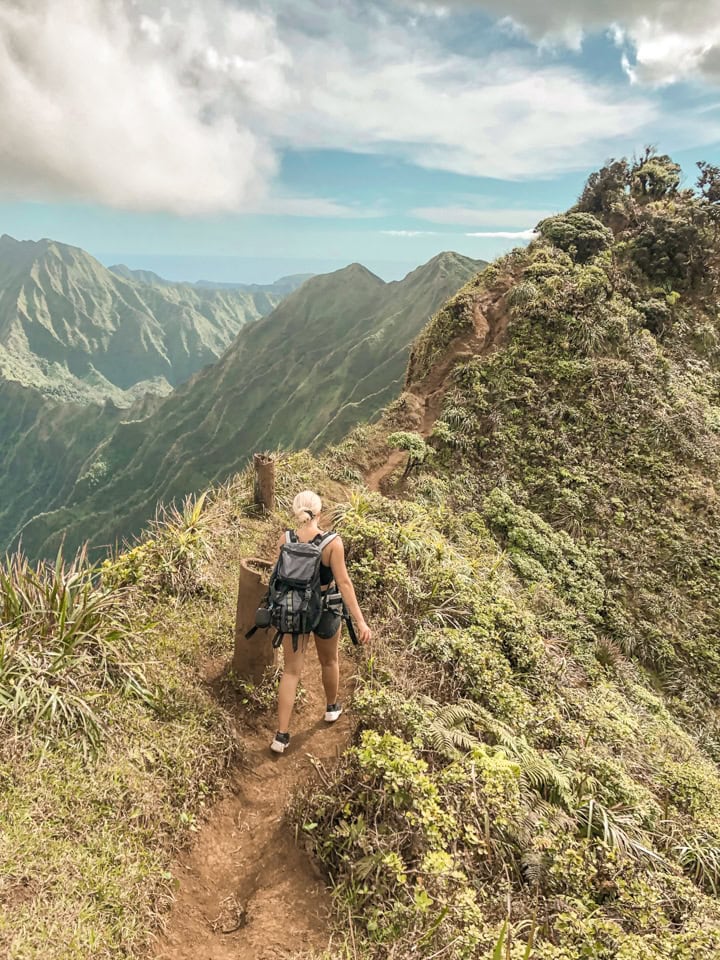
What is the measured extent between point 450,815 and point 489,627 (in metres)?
3.48

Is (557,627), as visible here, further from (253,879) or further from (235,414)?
(235,414)

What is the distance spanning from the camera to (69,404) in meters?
197

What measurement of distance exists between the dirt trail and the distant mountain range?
7516 cm

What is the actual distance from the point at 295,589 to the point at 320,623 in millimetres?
439

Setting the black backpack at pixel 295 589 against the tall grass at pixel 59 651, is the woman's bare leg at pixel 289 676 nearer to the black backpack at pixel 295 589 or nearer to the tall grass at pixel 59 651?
the black backpack at pixel 295 589

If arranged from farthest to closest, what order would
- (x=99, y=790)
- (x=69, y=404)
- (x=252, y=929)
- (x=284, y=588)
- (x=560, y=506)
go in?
1. (x=69, y=404)
2. (x=560, y=506)
3. (x=284, y=588)
4. (x=99, y=790)
5. (x=252, y=929)

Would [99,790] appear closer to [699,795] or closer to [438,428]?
[699,795]

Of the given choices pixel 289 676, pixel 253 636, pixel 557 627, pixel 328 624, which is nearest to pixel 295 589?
pixel 328 624

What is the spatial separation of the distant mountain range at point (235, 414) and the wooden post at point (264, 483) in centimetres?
6975

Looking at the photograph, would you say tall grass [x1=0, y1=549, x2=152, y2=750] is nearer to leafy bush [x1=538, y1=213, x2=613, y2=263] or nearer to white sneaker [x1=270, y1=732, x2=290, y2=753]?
white sneaker [x1=270, y1=732, x2=290, y2=753]

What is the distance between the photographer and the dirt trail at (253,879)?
3217mm

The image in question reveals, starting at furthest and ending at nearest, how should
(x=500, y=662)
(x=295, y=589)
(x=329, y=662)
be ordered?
(x=500, y=662)
(x=329, y=662)
(x=295, y=589)

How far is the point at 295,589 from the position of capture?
4414 millimetres

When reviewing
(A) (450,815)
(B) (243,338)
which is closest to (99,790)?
(A) (450,815)
